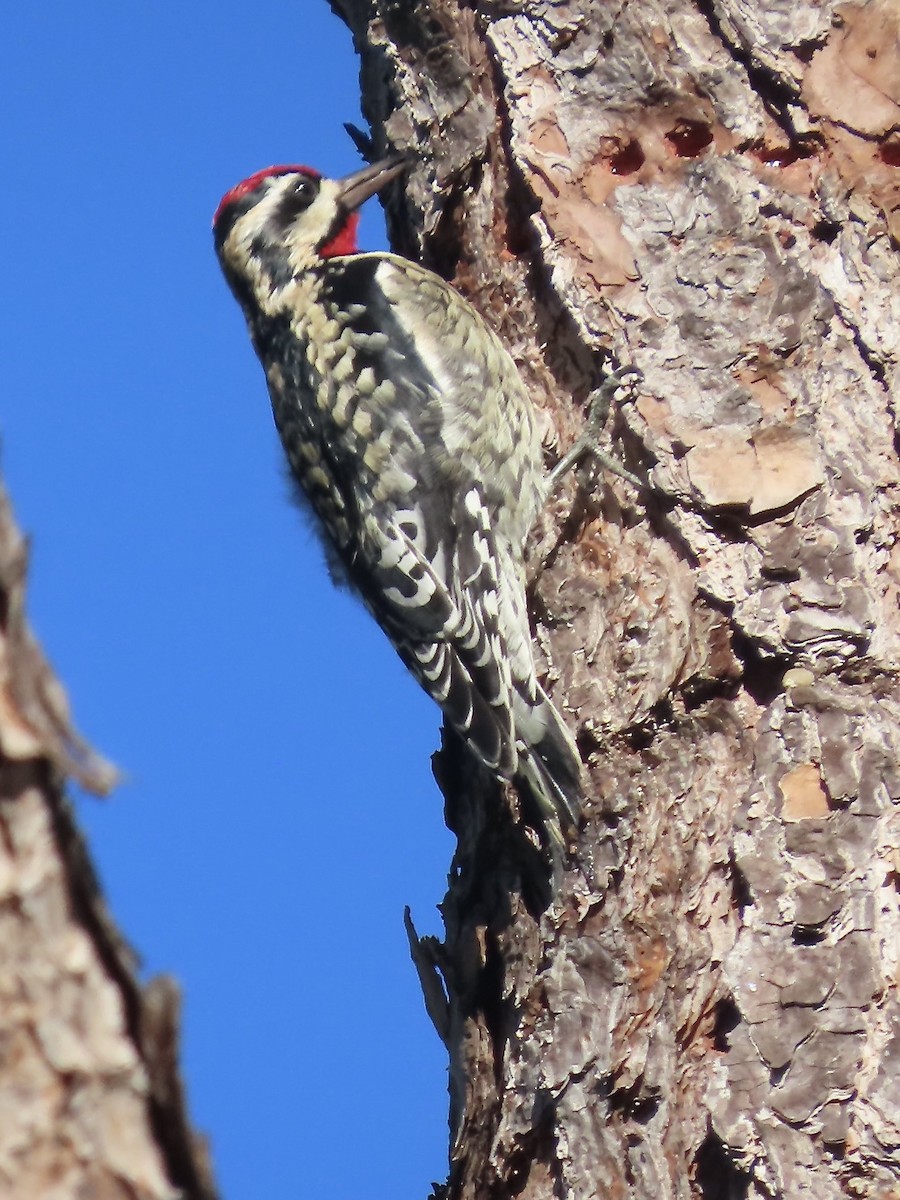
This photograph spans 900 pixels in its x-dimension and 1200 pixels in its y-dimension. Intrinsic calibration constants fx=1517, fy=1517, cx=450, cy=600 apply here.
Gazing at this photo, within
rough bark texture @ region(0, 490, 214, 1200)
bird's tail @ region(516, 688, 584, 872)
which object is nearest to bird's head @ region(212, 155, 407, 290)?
bird's tail @ region(516, 688, 584, 872)

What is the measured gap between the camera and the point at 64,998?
46.9 inches

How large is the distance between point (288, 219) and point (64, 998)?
9.91ft

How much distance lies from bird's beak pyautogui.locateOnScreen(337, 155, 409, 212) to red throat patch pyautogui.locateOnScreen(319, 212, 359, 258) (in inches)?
3.9

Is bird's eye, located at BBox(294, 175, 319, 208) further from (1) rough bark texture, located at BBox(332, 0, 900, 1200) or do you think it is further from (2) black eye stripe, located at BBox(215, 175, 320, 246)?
(1) rough bark texture, located at BBox(332, 0, 900, 1200)

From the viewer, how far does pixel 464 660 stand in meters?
3.16

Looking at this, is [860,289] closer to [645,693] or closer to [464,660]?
[645,693]

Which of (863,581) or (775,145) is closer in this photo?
(863,581)

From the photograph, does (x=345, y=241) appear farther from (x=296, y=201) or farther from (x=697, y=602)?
(x=697, y=602)

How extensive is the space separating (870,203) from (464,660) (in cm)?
120

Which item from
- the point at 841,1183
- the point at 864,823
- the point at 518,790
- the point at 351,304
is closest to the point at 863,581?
the point at 864,823

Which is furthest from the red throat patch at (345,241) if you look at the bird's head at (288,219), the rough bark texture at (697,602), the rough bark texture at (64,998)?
the rough bark texture at (64,998)

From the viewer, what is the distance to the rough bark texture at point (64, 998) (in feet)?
3.85

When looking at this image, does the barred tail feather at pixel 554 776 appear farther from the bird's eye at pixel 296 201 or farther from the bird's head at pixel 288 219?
the bird's eye at pixel 296 201

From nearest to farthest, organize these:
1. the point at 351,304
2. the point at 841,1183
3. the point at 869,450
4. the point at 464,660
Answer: the point at 841,1183 → the point at 869,450 → the point at 464,660 → the point at 351,304
